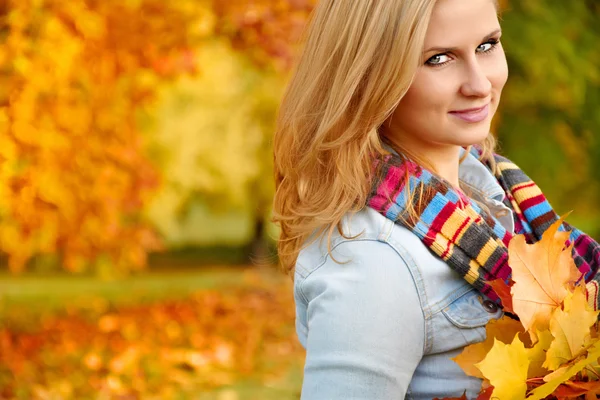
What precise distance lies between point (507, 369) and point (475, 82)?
570mm

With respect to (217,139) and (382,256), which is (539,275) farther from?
(217,139)

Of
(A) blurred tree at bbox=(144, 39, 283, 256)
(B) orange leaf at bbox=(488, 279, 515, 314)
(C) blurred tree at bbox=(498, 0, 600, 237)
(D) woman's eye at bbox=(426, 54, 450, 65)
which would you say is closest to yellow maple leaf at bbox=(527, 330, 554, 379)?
(B) orange leaf at bbox=(488, 279, 515, 314)

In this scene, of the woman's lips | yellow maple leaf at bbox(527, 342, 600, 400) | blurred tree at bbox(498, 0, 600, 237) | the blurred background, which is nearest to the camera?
yellow maple leaf at bbox(527, 342, 600, 400)

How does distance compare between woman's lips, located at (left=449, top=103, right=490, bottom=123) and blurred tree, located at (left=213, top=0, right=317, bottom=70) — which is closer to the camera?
woman's lips, located at (left=449, top=103, right=490, bottom=123)

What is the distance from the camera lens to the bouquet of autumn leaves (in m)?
1.17

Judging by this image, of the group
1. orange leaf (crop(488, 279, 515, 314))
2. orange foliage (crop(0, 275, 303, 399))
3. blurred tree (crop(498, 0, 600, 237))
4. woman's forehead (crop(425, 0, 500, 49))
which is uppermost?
woman's forehead (crop(425, 0, 500, 49))

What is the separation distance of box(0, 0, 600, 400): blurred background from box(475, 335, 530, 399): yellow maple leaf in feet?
5.33

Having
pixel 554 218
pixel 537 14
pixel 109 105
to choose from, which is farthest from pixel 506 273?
pixel 537 14

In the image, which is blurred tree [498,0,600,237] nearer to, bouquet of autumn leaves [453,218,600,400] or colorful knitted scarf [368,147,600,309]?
colorful knitted scarf [368,147,600,309]

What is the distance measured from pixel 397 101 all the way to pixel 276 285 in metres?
11.1

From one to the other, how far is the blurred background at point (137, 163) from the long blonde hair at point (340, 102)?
3.60 feet

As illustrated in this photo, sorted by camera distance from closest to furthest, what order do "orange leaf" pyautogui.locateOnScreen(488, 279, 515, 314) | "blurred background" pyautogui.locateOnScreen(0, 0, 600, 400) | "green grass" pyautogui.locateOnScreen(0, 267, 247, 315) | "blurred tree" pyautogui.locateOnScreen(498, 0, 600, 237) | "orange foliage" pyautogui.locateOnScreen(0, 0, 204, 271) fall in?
"orange leaf" pyautogui.locateOnScreen(488, 279, 515, 314) → "orange foliage" pyautogui.locateOnScreen(0, 0, 204, 271) → "blurred background" pyautogui.locateOnScreen(0, 0, 600, 400) → "blurred tree" pyautogui.locateOnScreen(498, 0, 600, 237) → "green grass" pyautogui.locateOnScreen(0, 267, 247, 315)

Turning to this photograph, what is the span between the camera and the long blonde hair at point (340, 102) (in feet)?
4.94

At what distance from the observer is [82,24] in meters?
4.63
